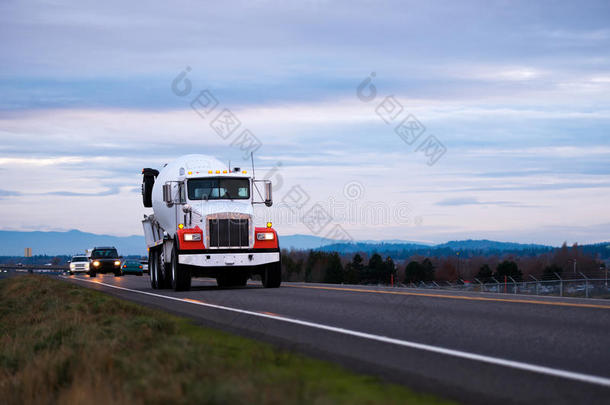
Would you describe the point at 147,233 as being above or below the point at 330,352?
above

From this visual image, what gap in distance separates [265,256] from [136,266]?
114 ft

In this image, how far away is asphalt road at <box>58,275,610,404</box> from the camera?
699 centimetres

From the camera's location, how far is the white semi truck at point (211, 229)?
23844 mm

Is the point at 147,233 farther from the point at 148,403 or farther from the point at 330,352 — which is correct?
the point at 148,403

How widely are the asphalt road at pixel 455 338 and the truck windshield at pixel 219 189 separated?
7.84m

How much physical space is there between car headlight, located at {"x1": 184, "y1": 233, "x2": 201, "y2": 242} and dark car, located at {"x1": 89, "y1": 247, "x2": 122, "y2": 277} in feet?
114

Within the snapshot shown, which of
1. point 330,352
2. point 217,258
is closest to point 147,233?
point 217,258

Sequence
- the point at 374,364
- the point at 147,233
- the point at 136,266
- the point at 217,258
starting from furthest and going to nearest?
1. the point at 136,266
2. the point at 147,233
3. the point at 217,258
4. the point at 374,364

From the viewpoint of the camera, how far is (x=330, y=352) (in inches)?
360

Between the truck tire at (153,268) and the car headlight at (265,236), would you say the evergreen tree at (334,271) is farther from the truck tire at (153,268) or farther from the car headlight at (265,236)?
the car headlight at (265,236)

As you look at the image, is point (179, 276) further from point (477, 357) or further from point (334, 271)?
point (334, 271)

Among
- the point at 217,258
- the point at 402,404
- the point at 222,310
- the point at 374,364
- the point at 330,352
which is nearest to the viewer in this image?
the point at 402,404

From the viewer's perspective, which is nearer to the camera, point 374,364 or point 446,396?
point 446,396

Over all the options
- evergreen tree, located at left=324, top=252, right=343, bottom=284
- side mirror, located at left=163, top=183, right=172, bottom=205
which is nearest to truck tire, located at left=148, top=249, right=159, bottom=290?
side mirror, located at left=163, top=183, right=172, bottom=205
